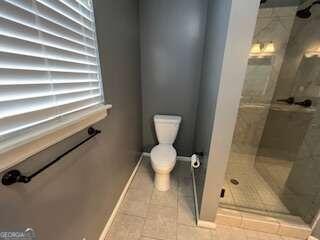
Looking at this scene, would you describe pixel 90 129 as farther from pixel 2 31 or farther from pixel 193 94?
pixel 193 94

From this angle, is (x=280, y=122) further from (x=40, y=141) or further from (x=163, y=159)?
(x=40, y=141)

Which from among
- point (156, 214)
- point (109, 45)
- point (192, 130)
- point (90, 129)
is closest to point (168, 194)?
point (156, 214)

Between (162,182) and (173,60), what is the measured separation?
59.2 inches

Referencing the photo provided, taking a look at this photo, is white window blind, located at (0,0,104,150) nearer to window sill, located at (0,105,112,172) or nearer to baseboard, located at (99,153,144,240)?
window sill, located at (0,105,112,172)

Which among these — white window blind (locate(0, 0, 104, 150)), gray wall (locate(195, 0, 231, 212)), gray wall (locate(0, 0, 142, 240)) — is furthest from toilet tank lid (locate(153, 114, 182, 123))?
white window blind (locate(0, 0, 104, 150))

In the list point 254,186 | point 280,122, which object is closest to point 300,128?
point 280,122

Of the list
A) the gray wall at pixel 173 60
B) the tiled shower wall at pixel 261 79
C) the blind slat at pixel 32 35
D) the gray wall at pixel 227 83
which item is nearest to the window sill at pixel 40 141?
the blind slat at pixel 32 35

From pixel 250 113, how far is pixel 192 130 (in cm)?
88

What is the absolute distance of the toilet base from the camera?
1.86 meters

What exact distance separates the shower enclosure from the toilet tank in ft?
2.77

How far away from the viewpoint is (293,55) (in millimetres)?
2078

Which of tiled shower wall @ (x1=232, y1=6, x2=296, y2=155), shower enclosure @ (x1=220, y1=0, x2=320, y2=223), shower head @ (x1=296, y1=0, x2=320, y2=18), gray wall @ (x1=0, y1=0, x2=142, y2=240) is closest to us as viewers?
gray wall @ (x1=0, y1=0, x2=142, y2=240)

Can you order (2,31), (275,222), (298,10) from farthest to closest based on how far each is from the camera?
(298,10), (275,222), (2,31)

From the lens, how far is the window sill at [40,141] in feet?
1.80
